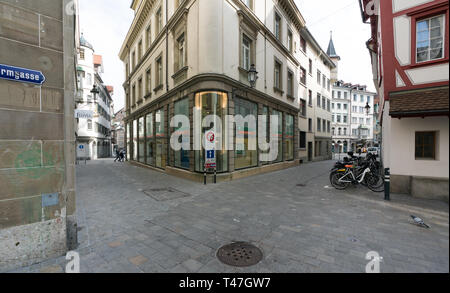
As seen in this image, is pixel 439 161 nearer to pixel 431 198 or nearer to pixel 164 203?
pixel 431 198

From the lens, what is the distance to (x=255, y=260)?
315cm

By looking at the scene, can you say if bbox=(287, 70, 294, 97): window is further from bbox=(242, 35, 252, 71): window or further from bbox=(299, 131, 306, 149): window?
bbox=(242, 35, 252, 71): window

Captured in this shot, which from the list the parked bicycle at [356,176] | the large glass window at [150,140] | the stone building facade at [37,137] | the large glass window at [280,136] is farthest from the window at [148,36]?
the parked bicycle at [356,176]

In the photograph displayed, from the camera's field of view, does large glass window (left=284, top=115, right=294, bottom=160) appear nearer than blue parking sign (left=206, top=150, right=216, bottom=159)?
No

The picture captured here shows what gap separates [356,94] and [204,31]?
5765 cm

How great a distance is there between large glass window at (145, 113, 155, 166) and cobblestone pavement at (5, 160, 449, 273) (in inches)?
386

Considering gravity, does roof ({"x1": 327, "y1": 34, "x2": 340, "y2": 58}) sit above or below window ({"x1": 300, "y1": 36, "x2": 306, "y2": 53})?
above

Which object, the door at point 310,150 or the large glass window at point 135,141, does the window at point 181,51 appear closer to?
the large glass window at point 135,141

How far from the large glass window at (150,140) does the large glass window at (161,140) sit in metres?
1.08

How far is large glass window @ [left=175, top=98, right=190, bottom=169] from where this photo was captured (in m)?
11.6

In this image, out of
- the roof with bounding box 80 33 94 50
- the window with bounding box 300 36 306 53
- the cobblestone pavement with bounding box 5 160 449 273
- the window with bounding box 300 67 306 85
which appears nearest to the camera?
the cobblestone pavement with bounding box 5 160 449 273

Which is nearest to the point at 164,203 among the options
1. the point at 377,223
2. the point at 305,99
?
the point at 377,223

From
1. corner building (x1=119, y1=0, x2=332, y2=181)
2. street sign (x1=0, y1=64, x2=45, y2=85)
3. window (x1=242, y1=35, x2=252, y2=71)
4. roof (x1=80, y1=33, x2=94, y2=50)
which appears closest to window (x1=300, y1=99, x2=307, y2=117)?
corner building (x1=119, y1=0, x2=332, y2=181)
